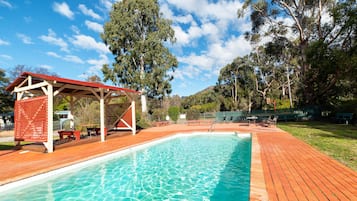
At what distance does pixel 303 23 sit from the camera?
16.8 m

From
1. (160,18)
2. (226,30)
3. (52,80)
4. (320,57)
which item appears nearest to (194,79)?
(226,30)

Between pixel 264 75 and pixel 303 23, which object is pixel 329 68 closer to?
pixel 303 23

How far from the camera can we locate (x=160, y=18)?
21031 millimetres

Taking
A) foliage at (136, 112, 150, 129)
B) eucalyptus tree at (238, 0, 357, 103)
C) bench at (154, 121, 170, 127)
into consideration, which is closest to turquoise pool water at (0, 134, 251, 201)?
foliage at (136, 112, 150, 129)

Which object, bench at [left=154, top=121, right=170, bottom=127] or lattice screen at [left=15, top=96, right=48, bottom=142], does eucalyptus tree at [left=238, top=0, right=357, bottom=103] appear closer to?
bench at [left=154, top=121, right=170, bottom=127]

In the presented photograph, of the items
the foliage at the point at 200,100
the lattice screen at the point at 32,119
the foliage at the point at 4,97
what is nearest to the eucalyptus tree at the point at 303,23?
the lattice screen at the point at 32,119

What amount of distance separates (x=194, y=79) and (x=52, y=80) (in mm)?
35131

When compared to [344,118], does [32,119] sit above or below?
above

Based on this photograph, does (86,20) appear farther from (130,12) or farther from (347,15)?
(347,15)

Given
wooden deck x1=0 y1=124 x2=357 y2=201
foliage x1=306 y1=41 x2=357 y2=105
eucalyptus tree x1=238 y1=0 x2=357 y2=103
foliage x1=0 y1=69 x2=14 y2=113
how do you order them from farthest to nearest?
foliage x1=0 y1=69 x2=14 y2=113, eucalyptus tree x1=238 y1=0 x2=357 y2=103, foliage x1=306 y1=41 x2=357 y2=105, wooden deck x1=0 y1=124 x2=357 y2=201

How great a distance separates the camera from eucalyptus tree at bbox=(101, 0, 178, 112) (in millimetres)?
A: 19656

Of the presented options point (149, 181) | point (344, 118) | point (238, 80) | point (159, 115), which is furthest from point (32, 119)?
point (238, 80)

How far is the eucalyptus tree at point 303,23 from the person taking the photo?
44.1 feet

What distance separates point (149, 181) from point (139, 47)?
17306 millimetres
